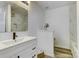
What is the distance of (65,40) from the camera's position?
3.99 meters

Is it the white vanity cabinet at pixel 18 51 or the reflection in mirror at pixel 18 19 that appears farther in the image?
the reflection in mirror at pixel 18 19

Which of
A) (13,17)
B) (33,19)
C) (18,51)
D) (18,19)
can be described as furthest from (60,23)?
(18,51)

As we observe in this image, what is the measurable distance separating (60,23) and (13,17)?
271 centimetres

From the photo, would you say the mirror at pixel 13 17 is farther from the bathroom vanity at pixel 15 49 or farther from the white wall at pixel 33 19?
the bathroom vanity at pixel 15 49

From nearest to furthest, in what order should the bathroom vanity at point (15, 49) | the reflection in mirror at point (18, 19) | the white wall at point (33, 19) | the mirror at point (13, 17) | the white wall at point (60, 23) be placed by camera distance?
the bathroom vanity at point (15, 49) → the mirror at point (13, 17) → the reflection in mirror at point (18, 19) → the white wall at point (33, 19) → the white wall at point (60, 23)

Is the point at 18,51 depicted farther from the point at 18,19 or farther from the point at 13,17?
the point at 18,19

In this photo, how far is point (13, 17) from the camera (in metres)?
2.09

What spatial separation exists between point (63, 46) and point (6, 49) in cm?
338

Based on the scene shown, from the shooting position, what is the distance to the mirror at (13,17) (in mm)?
1719

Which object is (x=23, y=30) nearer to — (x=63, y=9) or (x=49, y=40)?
(x=49, y=40)

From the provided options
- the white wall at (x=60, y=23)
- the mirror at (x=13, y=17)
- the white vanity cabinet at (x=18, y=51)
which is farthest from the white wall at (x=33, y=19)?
the white vanity cabinet at (x=18, y=51)

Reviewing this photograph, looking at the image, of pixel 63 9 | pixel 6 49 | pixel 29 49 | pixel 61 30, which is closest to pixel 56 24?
pixel 61 30

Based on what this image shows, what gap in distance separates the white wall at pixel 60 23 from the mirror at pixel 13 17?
6.83 feet

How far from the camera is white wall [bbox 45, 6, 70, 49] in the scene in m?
3.98
